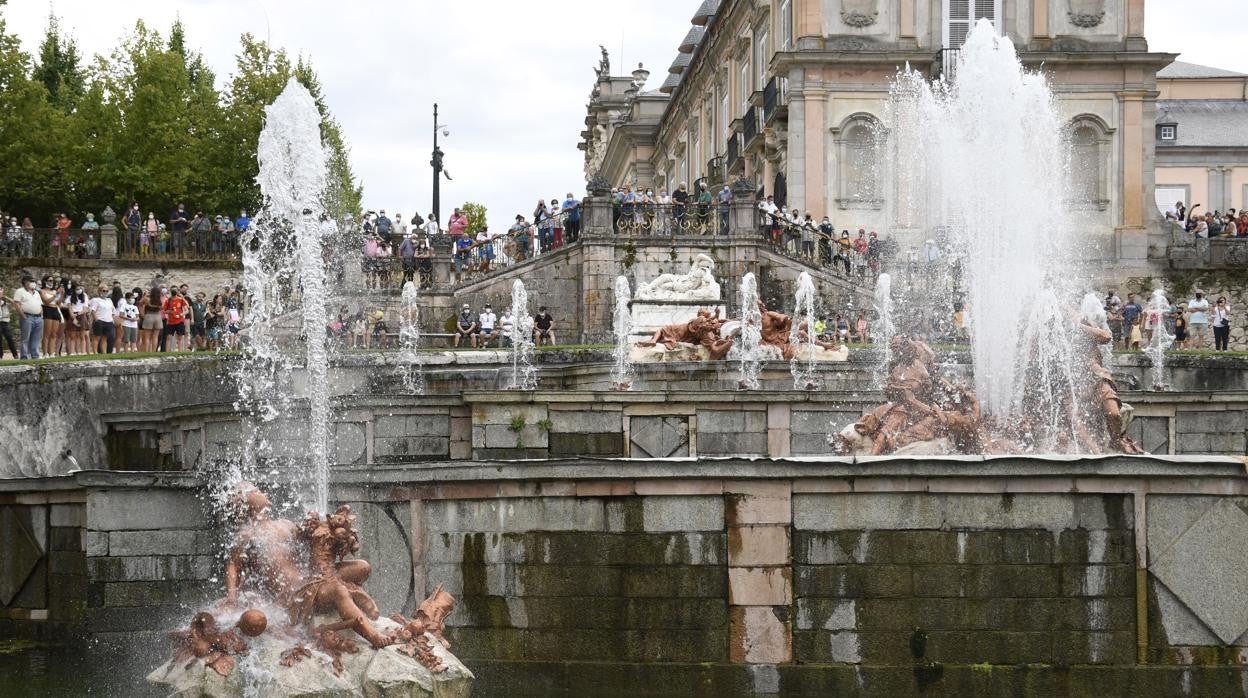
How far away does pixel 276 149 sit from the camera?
14.9 meters

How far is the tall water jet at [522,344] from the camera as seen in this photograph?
2475cm

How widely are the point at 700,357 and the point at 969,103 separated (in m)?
5.33

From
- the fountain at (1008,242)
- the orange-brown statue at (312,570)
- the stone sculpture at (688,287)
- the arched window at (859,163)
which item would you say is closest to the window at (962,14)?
the arched window at (859,163)

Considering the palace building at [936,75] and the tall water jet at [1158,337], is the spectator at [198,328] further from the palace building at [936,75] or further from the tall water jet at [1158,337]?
the tall water jet at [1158,337]

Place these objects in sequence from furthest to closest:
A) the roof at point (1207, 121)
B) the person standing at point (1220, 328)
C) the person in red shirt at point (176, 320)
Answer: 1. the roof at point (1207, 121)
2. the person standing at point (1220, 328)
3. the person in red shirt at point (176, 320)

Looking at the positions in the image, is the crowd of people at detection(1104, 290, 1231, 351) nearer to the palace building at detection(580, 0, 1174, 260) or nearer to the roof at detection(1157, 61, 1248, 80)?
the palace building at detection(580, 0, 1174, 260)

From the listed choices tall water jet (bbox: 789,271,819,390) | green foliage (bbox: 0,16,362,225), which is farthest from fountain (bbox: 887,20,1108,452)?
green foliage (bbox: 0,16,362,225)

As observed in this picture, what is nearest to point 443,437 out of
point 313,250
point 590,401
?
point 590,401

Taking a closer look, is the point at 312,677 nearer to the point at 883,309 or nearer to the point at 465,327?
the point at 465,327

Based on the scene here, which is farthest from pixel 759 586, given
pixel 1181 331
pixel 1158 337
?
pixel 1181 331

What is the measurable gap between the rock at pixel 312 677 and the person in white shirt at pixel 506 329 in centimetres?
2206

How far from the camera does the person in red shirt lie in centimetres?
2820

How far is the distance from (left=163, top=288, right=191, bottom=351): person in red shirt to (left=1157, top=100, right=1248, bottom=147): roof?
120 feet

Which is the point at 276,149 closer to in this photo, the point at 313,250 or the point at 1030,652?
the point at 313,250
